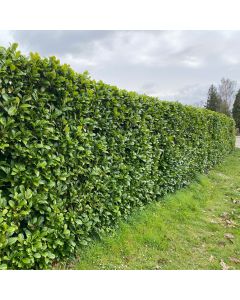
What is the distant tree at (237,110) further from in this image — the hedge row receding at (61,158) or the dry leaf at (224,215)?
the hedge row receding at (61,158)

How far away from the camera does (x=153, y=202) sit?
567 cm

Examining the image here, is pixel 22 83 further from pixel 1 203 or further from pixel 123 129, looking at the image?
pixel 123 129

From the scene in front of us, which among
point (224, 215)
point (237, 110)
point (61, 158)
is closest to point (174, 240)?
point (224, 215)

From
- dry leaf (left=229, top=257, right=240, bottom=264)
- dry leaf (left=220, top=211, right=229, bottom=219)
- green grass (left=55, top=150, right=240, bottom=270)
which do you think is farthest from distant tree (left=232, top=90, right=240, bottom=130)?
dry leaf (left=229, top=257, right=240, bottom=264)

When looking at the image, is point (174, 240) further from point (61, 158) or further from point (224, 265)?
point (61, 158)

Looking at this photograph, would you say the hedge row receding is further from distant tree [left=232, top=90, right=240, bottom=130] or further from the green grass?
distant tree [left=232, top=90, right=240, bottom=130]

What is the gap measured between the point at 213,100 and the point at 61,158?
1997 inches

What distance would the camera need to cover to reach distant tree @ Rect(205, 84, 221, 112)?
4891 centimetres

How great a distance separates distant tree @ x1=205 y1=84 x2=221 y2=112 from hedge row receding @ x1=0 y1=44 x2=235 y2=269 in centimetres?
4741

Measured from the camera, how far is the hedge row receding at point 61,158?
9.05ft

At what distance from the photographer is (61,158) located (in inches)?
128

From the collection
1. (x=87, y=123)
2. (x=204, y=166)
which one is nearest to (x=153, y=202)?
(x=87, y=123)

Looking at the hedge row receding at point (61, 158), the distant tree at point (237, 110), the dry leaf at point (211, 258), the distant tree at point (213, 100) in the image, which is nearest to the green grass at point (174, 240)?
the dry leaf at point (211, 258)

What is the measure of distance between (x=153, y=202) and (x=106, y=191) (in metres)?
1.87
